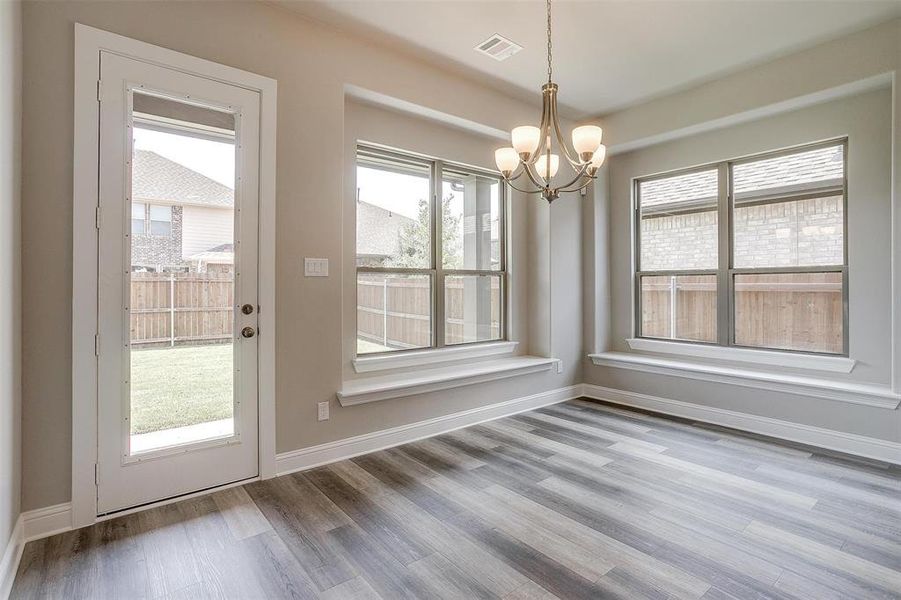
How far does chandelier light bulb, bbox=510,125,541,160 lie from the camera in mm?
2344

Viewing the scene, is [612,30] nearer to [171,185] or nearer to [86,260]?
[171,185]

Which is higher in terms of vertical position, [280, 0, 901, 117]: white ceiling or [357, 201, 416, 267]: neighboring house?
[280, 0, 901, 117]: white ceiling

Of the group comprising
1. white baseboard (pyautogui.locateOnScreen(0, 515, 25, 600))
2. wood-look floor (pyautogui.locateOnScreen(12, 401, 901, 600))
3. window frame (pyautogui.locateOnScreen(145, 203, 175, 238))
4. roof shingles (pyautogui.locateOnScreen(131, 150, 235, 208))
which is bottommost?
wood-look floor (pyautogui.locateOnScreen(12, 401, 901, 600))

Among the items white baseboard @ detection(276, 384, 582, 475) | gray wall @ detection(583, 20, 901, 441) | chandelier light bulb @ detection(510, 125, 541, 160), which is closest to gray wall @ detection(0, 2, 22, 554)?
white baseboard @ detection(276, 384, 582, 475)

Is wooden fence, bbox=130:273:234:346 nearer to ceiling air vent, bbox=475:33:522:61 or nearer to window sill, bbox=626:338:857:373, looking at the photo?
ceiling air vent, bbox=475:33:522:61

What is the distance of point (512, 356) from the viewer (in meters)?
4.49

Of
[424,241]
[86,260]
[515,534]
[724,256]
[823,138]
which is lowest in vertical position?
[515,534]

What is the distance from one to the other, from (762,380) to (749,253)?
44.6 inches

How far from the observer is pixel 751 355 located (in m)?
3.81

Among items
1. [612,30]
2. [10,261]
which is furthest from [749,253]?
[10,261]

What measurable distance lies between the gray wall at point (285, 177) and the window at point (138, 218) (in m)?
0.26

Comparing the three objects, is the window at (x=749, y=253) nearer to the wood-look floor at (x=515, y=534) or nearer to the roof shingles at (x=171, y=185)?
the wood-look floor at (x=515, y=534)

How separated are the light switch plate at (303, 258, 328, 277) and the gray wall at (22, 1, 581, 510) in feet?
0.15

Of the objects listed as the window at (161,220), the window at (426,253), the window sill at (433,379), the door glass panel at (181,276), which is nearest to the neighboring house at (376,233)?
the window at (426,253)
